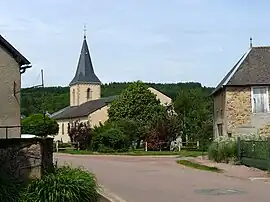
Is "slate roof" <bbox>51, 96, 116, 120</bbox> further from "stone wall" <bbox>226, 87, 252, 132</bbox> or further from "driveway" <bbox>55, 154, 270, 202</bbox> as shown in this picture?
"driveway" <bbox>55, 154, 270, 202</bbox>

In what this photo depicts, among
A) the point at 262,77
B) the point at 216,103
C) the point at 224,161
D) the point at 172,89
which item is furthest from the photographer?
the point at 172,89

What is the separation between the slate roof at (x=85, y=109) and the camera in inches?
3467

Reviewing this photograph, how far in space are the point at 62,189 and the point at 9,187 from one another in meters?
1.18

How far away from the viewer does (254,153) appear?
91.8 ft

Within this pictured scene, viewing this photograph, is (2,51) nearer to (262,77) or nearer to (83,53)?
(262,77)

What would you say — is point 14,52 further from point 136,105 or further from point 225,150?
point 136,105

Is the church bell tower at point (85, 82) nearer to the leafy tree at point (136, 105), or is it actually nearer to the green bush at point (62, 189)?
the leafy tree at point (136, 105)

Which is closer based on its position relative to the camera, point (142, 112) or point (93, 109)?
point (142, 112)

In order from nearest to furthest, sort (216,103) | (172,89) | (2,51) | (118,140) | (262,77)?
(2,51) → (262,77) → (216,103) → (118,140) → (172,89)

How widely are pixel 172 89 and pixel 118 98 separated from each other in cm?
4595

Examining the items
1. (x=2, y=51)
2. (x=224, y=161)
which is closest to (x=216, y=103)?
(x=224, y=161)

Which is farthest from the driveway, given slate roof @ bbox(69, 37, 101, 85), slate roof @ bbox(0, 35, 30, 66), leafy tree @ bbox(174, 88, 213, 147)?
slate roof @ bbox(69, 37, 101, 85)

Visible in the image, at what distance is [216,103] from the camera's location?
46.1m

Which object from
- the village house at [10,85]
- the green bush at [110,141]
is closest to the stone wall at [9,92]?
the village house at [10,85]
